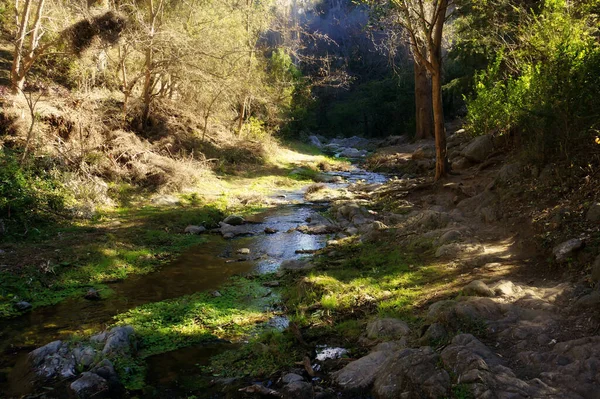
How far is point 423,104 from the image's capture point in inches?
975

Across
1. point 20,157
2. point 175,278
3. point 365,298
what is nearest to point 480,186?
point 365,298

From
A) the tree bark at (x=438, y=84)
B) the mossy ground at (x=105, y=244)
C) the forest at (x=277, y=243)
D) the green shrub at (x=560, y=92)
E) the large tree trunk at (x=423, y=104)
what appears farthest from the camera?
the large tree trunk at (x=423, y=104)

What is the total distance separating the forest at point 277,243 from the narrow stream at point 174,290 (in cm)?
4

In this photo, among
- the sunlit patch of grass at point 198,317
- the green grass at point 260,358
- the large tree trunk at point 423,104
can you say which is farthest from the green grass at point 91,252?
the large tree trunk at point 423,104

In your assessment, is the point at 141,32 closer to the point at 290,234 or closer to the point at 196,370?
the point at 290,234

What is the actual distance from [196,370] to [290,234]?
19.7ft

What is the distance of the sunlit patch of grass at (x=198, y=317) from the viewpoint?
5469 millimetres

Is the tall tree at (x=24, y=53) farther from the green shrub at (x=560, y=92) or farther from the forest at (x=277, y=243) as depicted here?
the green shrub at (x=560, y=92)

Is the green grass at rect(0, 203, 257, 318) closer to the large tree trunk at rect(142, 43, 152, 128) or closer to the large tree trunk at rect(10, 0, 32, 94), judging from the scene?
the large tree trunk at rect(10, 0, 32, 94)

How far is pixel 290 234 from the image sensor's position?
10.6 metres

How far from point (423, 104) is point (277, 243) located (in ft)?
58.0

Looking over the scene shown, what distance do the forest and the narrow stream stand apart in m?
0.04

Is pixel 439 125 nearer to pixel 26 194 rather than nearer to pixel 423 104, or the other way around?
pixel 26 194

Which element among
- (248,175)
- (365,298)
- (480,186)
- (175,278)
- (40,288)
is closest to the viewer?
(365,298)
